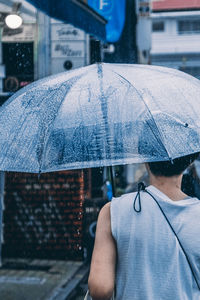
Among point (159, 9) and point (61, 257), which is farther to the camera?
point (159, 9)

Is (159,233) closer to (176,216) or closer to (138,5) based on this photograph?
(176,216)

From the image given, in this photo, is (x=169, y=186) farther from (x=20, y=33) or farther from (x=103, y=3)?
(x=20, y=33)

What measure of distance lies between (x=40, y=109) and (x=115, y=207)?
107cm

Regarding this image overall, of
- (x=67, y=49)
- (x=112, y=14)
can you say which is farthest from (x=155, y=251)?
(x=67, y=49)

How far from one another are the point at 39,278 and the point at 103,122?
5.22m

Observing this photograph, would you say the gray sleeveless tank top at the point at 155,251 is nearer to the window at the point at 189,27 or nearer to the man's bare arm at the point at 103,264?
the man's bare arm at the point at 103,264

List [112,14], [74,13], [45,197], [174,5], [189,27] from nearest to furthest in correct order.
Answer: [74,13] → [112,14] → [45,197] → [174,5] → [189,27]

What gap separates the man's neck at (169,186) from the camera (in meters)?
2.13

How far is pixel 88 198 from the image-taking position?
8.72 m

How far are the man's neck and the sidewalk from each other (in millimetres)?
4586

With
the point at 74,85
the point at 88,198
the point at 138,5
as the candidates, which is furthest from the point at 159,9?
the point at 74,85

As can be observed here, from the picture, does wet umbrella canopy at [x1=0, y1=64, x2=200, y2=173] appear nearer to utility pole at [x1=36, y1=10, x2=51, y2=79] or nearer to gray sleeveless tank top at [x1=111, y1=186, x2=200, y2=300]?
gray sleeveless tank top at [x1=111, y1=186, x2=200, y2=300]

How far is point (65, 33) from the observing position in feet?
29.1

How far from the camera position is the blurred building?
38281mm
